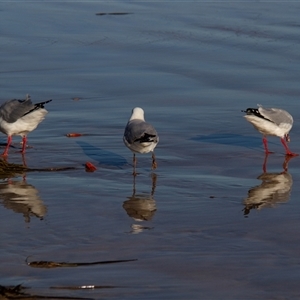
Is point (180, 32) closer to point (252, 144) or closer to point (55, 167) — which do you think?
point (252, 144)

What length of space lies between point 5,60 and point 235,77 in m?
4.28

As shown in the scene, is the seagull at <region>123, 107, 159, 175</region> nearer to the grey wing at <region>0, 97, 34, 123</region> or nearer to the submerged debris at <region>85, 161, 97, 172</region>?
the submerged debris at <region>85, 161, 97, 172</region>

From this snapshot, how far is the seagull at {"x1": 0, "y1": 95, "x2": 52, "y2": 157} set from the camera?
31.6ft

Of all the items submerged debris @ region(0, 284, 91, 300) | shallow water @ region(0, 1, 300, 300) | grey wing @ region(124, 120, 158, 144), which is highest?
submerged debris @ region(0, 284, 91, 300)

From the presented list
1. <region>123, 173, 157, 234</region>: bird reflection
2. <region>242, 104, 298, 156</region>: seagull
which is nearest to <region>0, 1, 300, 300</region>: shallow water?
<region>123, 173, 157, 234</region>: bird reflection

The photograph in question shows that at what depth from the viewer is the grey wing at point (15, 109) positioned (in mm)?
9625

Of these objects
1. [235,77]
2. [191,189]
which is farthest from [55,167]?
[235,77]

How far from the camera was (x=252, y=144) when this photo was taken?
1016 centimetres

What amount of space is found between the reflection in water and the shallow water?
19 millimetres

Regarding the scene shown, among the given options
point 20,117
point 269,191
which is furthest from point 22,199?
point 269,191

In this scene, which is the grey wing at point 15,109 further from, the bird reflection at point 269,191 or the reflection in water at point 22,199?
the bird reflection at point 269,191

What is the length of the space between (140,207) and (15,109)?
288 cm

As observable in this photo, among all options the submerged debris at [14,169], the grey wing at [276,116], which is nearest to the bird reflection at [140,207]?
the submerged debris at [14,169]

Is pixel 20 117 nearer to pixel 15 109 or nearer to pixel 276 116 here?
pixel 15 109
